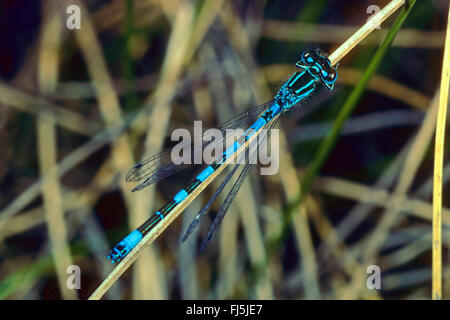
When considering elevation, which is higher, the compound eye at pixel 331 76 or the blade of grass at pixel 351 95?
the compound eye at pixel 331 76

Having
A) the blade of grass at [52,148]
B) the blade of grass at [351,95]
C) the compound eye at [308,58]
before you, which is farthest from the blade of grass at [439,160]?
the blade of grass at [52,148]

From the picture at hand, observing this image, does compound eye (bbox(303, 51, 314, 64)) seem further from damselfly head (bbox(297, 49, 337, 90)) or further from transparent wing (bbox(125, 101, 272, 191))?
transparent wing (bbox(125, 101, 272, 191))

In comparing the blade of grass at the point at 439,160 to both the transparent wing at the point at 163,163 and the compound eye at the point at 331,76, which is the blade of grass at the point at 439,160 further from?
the transparent wing at the point at 163,163

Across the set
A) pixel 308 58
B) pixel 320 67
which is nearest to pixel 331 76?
pixel 320 67

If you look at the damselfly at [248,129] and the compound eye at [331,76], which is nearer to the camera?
the damselfly at [248,129]

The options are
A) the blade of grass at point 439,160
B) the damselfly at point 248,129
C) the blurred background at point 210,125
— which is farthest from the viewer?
the blurred background at point 210,125

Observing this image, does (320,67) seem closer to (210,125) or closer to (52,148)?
(210,125)

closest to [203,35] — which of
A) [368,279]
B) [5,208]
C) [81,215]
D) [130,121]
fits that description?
[130,121]

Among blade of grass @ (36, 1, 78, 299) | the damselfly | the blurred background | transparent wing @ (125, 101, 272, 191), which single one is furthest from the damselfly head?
blade of grass @ (36, 1, 78, 299)
